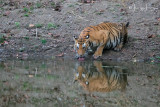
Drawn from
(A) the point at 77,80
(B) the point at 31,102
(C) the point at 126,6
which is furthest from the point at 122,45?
(B) the point at 31,102

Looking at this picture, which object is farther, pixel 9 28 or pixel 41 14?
pixel 41 14

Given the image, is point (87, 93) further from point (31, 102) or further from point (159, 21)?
point (159, 21)

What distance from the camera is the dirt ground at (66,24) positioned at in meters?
9.04

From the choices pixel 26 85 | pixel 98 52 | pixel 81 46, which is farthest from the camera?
pixel 98 52

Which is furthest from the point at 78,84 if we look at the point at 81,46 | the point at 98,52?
the point at 98,52

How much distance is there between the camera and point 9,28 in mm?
10188

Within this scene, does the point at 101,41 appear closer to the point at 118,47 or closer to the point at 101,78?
the point at 118,47

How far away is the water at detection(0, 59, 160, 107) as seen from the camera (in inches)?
179

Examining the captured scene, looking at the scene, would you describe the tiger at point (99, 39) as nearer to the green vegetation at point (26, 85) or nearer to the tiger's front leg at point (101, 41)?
the tiger's front leg at point (101, 41)

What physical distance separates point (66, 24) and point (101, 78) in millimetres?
4811

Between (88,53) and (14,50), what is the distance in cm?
198

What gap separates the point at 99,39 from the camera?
881 centimetres

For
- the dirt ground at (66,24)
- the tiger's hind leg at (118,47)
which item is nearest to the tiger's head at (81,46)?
the dirt ground at (66,24)

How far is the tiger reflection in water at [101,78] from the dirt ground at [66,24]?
1.74 meters
